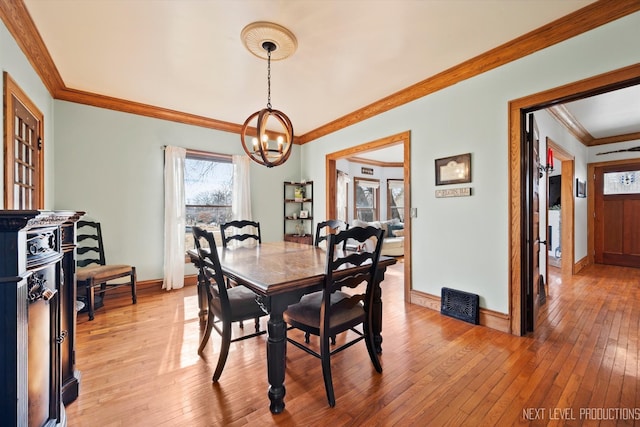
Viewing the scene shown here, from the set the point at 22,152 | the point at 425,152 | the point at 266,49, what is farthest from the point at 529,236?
the point at 22,152

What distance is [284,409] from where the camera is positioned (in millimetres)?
1560

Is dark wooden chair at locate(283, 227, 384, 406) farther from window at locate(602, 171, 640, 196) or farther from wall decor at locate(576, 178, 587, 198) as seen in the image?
window at locate(602, 171, 640, 196)

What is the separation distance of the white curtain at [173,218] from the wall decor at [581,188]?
673 centimetres

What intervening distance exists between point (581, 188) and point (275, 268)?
6.24 m

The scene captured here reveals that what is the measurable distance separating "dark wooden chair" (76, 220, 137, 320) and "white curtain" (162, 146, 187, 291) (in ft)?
1.77

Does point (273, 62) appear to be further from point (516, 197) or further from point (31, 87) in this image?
point (516, 197)

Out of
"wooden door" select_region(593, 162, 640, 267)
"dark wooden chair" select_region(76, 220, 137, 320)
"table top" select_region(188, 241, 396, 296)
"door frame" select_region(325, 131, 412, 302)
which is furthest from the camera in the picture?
"wooden door" select_region(593, 162, 640, 267)

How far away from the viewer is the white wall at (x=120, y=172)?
11.1 feet

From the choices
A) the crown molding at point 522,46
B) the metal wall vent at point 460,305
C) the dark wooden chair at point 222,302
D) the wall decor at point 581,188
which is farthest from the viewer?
the wall decor at point 581,188

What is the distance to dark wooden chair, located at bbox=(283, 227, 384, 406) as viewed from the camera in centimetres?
161

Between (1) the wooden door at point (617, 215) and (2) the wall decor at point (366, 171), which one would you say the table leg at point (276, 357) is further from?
(1) the wooden door at point (617, 215)

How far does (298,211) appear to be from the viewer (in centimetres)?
545

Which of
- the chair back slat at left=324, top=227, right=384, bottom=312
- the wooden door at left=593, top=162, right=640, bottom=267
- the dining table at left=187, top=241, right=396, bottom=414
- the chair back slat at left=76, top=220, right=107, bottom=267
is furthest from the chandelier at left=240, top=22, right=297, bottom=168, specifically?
the wooden door at left=593, top=162, right=640, bottom=267

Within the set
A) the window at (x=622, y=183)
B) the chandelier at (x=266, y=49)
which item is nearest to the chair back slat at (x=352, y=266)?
the chandelier at (x=266, y=49)
